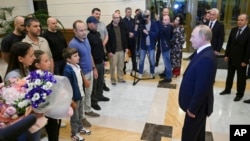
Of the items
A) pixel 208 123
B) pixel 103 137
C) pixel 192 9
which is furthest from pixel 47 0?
pixel 208 123

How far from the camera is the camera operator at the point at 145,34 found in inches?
171

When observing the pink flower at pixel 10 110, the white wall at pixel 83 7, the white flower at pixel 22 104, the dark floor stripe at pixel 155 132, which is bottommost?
the dark floor stripe at pixel 155 132

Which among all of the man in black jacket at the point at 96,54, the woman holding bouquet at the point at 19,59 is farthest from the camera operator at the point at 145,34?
the woman holding bouquet at the point at 19,59

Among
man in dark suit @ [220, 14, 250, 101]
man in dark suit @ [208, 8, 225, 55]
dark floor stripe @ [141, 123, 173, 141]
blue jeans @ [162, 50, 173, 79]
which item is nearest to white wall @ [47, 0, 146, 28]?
blue jeans @ [162, 50, 173, 79]

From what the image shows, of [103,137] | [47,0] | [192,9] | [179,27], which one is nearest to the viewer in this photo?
[103,137]

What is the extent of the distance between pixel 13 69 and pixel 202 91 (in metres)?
1.60

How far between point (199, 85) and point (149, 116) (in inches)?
58.2

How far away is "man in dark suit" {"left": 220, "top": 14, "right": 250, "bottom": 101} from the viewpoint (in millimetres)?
3375

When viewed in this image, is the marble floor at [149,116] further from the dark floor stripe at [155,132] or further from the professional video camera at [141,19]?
the professional video camera at [141,19]

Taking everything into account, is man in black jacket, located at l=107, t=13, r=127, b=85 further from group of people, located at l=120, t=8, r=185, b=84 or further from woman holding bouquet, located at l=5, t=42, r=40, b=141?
woman holding bouquet, located at l=5, t=42, r=40, b=141

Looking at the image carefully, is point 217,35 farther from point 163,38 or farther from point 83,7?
point 83,7

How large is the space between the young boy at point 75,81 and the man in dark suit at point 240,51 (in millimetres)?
2548

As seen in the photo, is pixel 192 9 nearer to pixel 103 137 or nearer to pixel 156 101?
pixel 156 101

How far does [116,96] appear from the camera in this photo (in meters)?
3.88
